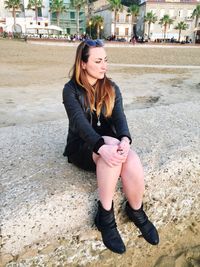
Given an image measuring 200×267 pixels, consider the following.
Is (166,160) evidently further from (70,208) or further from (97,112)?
(70,208)

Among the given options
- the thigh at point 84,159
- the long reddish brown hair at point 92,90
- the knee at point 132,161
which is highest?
the long reddish brown hair at point 92,90

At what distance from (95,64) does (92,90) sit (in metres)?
0.22

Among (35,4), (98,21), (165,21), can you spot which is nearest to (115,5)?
(98,21)

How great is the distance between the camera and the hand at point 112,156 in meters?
2.12

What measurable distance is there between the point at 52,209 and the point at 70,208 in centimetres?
14

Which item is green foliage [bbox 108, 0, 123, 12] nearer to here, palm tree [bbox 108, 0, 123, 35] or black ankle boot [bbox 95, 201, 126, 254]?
palm tree [bbox 108, 0, 123, 35]

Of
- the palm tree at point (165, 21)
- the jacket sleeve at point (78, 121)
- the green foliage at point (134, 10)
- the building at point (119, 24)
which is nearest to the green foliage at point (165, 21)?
the palm tree at point (165, 21)

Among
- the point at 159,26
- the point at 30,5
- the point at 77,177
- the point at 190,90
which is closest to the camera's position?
Answer: the point at 77,177

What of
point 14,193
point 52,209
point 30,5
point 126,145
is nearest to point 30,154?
point 14,193

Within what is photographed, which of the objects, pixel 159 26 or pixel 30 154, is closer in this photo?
pixel 30 154

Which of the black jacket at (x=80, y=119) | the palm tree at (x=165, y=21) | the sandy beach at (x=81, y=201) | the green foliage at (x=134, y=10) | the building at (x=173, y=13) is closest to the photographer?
the sandy beach at (x=81, y=201)

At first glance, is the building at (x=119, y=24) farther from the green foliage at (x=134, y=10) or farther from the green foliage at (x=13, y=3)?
the green foliage at (x=13, y=3)

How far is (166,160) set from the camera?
3064mm

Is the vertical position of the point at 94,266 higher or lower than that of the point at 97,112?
lower
